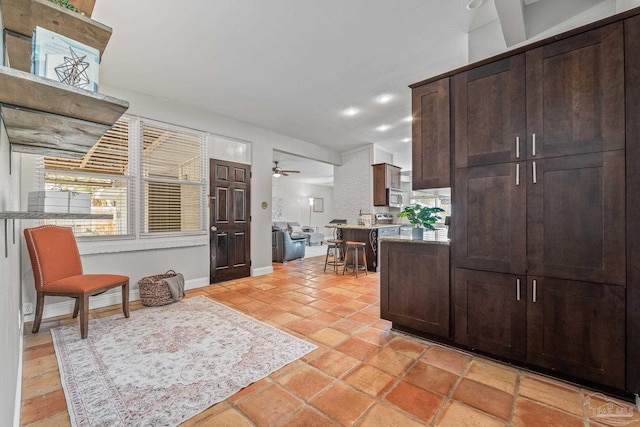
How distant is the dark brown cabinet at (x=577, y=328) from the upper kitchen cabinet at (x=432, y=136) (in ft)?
3.48

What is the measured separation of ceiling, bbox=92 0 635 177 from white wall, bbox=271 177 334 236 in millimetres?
7176

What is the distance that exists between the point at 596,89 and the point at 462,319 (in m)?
1.82

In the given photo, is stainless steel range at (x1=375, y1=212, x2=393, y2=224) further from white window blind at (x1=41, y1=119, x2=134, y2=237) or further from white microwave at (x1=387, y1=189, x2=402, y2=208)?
white window blind at (x1=41, y1=119, x2=134, y2=237)

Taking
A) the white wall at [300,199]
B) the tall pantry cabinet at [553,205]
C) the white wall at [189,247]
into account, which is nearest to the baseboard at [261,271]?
the white wall at [189,247]

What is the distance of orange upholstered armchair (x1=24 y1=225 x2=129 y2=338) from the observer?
2.46 meters

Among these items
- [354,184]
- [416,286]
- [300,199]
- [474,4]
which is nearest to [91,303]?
[416,286]

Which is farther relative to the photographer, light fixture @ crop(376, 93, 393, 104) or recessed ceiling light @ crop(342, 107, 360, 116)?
recessed ceiling light @ crop(342, 107, 360, 116)

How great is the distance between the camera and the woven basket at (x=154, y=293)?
10.9 ft

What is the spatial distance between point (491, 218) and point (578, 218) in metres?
0.49

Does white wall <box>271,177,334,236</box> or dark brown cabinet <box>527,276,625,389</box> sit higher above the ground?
white wall <box>271,177,334,236</box>

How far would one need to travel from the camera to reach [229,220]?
4.66m

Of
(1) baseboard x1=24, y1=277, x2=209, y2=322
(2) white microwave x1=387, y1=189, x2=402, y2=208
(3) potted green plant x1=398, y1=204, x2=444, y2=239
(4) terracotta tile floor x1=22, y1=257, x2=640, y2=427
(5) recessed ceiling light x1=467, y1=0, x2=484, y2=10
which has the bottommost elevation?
(4) terracotta tile floor x1=22, y1=257, x2=640, y2=427

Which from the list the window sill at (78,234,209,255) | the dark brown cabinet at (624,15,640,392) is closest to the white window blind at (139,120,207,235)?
the window sill at (78,234,209,255)

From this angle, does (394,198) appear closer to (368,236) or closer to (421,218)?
(368,236)
